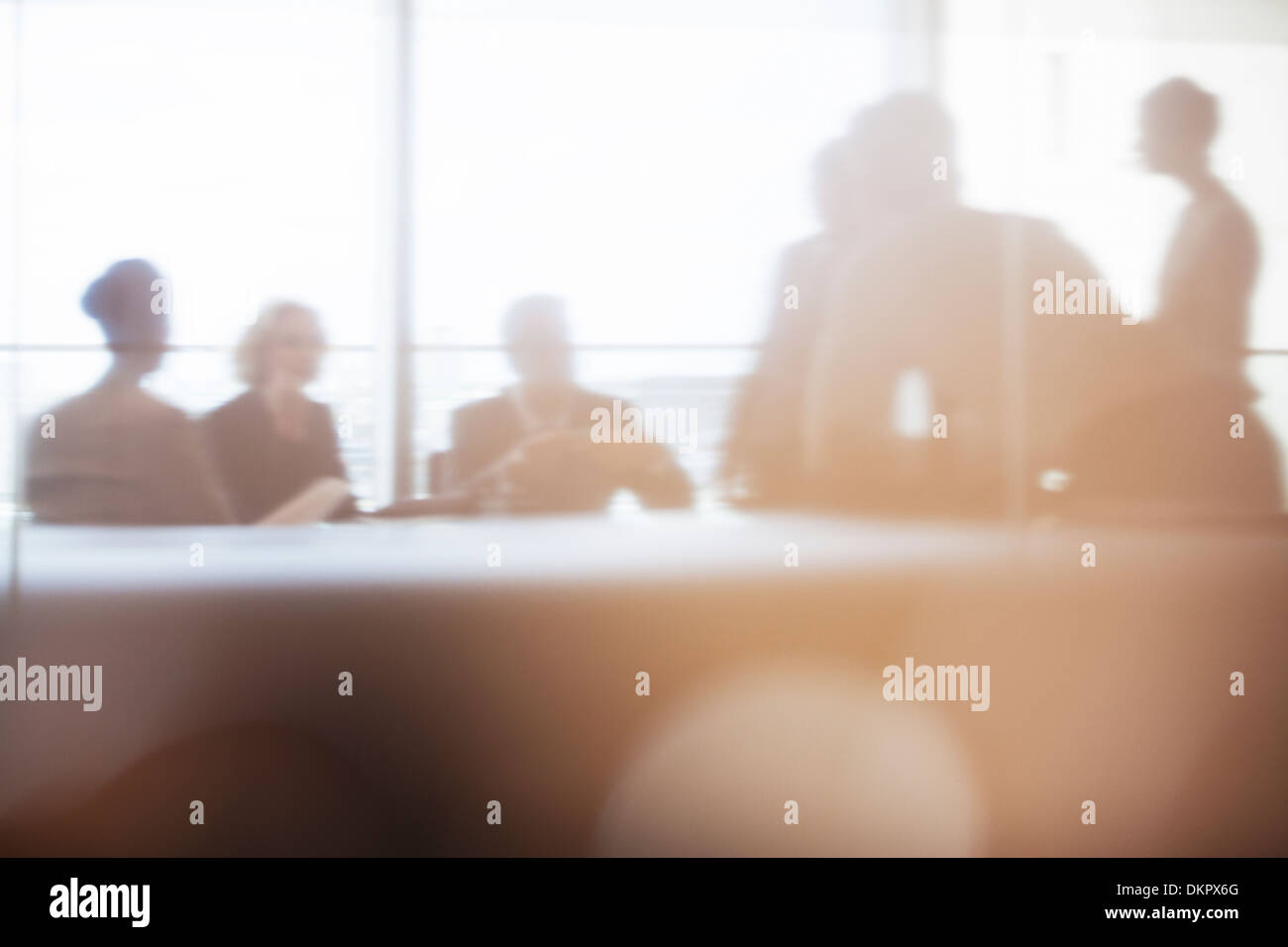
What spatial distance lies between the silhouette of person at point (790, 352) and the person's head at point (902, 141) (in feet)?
0.07

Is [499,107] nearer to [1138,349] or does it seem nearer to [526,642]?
[526,642]

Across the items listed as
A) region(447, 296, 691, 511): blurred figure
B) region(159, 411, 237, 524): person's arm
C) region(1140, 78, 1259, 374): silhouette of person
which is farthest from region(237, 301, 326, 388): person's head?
region(1140, 78, 1259, 374): silhouette of person

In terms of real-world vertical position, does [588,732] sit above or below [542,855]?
above

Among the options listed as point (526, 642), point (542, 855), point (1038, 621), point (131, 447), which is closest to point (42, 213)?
point (131, 447)

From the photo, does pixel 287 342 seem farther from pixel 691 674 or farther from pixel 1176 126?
pixel 1176 126

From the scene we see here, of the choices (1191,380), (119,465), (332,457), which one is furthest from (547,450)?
(1191,380)

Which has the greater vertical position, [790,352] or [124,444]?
[790,352]

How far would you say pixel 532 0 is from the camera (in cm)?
101

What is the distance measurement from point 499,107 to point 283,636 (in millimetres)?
781

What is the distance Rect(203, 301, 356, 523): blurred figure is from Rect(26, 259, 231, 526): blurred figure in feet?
0.14

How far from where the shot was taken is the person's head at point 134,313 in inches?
38.1

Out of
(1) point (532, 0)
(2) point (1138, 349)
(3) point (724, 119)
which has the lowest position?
(2) point (1138, 349)

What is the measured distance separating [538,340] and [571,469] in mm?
180

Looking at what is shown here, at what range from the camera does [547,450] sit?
986 millimetres
